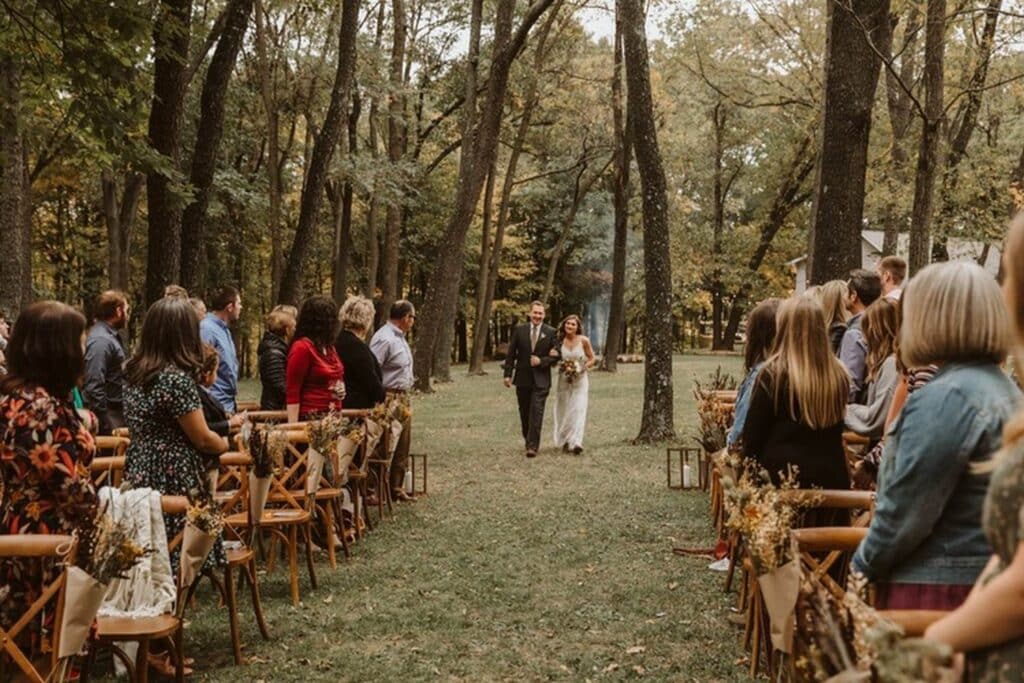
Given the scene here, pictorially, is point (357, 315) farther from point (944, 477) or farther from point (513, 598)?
point (944, 477)

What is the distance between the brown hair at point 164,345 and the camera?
5.15 m

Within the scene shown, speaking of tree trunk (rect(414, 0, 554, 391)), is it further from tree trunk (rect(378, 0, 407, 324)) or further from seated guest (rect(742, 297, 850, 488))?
seated guest (rect(742, 297, 850, 488))

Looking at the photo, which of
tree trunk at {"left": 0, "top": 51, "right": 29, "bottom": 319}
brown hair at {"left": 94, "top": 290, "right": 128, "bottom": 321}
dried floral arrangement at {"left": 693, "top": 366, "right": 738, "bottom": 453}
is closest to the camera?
dried floral arrangement at {"left": 693, "top": 366, "right": 738, "bottom": 453}

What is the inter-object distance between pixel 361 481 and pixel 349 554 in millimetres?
1014

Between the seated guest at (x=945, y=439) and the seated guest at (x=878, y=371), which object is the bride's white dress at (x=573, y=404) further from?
the seated guest at (x=945, y=439)

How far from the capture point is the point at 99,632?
14.7 feet

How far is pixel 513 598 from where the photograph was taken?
6.86 m

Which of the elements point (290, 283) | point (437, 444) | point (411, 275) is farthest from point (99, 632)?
point (411, 275)

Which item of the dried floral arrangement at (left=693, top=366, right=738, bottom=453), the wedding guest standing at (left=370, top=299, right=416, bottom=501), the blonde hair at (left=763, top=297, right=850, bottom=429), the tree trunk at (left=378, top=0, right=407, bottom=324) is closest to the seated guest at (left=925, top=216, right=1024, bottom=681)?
the blonde hair at (left=763, top=297, right=850, bottom=429)

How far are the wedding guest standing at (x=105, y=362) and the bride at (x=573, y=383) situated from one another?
22.1 ft

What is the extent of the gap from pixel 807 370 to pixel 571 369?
29.2 feet

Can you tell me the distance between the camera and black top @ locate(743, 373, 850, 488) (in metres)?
5.12

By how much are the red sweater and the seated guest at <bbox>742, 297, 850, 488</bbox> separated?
4.22 meters

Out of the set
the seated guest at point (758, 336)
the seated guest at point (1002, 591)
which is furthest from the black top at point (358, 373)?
the seated guest at point (1002, 591)
